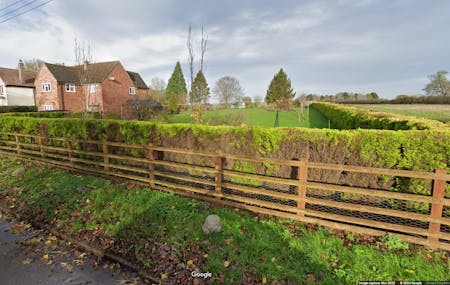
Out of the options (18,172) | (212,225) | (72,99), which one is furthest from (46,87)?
(212,225)

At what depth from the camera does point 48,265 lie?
3.46m

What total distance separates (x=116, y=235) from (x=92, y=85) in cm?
3036

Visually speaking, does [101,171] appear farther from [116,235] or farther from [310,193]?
[310,193]

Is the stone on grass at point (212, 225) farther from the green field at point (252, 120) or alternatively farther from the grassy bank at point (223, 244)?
the green field at point (252, 120)

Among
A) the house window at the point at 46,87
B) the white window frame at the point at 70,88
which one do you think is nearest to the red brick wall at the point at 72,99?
the white window frame at the point at 70,88

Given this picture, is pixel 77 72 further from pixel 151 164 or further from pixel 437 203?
pixel 437 203

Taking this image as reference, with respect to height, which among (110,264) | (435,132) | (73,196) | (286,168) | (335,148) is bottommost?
(110,264)

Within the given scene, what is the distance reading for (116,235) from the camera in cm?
400

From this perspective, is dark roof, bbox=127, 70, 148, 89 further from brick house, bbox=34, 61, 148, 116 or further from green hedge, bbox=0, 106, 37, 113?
green hedge, bbox=0, 106, 37, 113

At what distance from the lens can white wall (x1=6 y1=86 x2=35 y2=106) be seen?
3178cm

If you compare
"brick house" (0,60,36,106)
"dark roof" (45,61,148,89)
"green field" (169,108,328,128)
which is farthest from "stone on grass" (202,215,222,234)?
"brick house" (0,60,36,106)

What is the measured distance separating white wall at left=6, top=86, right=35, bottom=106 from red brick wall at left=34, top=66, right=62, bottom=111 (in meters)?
6.41

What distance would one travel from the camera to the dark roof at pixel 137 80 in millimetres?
36312

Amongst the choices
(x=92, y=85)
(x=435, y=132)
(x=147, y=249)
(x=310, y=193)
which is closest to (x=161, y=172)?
(x=147, y=249)
